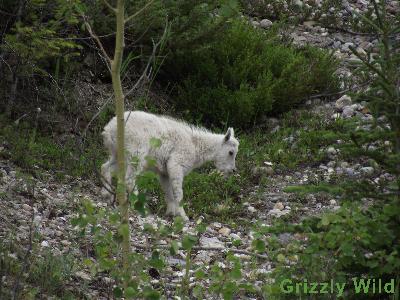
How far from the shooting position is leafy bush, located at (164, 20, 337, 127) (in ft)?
43.1

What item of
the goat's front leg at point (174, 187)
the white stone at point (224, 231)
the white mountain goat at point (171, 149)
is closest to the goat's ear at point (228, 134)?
the white mountain goat at point (171, 149)

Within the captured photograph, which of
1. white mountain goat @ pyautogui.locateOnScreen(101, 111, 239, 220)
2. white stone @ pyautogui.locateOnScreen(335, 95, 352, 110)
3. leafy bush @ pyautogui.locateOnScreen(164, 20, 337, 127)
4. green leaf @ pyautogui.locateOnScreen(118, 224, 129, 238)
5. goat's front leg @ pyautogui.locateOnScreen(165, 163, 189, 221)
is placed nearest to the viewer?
green leaf @ pyautogui.locateOnScreen(118, 224, 129, 238)

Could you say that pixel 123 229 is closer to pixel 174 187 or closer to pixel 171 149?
pixel 174 187

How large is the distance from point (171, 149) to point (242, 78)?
3.65 meters

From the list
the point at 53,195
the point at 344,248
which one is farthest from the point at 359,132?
the point at 53,195

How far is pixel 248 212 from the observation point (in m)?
10.4

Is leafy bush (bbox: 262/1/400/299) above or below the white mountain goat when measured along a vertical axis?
above

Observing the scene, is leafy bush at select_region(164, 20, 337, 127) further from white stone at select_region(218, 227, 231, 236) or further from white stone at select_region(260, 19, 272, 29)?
white stone at select_region(218, 227, 231, 236)

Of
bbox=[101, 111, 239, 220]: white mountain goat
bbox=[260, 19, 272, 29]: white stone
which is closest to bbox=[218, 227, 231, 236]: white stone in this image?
bbox=[101, 111, 239, 220]: white mountain goat

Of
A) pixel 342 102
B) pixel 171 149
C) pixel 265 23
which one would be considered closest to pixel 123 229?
pixel 171 149

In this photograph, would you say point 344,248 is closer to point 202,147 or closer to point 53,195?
point 53,195

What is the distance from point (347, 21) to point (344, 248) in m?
13.2

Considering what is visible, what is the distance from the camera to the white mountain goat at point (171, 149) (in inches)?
380

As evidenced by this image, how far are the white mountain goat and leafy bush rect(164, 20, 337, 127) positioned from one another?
1.99m
